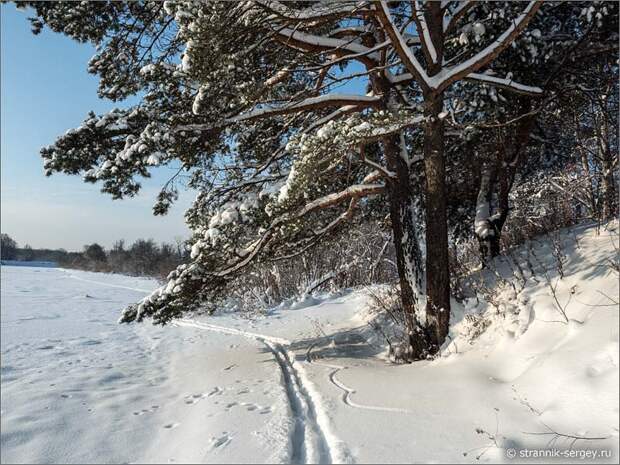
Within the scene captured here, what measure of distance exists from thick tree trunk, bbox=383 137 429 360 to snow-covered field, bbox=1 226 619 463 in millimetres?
702

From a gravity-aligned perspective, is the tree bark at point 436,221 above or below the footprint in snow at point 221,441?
above

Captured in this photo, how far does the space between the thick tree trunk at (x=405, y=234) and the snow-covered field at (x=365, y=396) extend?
2.30ft

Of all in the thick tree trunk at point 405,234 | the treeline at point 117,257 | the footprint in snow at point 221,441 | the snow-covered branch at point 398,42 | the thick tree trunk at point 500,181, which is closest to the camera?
the footprint in snow at point 221,441

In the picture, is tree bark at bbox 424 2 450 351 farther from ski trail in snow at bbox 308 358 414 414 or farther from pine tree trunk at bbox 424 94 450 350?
ski trail in snow at bbox 308 358 414 414

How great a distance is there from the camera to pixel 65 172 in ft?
18.9

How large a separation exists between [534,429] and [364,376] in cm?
221

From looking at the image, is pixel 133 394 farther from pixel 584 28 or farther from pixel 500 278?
pixel 584 28

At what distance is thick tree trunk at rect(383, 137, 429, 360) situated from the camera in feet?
19.3

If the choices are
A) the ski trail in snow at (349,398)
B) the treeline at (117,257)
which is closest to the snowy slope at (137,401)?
the ski trail in snow at (349,398)

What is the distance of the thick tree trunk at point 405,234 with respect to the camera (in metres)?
5.89

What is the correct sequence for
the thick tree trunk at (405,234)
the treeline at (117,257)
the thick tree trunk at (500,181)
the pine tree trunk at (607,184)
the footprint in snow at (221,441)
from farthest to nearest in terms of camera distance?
1. the treeline at (117,257)
2. the thick tree trunk at (500,181)
3. the pine tree trunk at (607,184)
4. the thick tree trunk at (405,234)
5. the footprint in snow at (221,441)

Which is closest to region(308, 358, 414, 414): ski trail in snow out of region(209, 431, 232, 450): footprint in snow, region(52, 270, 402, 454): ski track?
region(52, 270, 402, 454): ski track

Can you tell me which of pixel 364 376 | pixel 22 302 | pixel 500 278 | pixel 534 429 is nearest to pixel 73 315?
pixel 22 302

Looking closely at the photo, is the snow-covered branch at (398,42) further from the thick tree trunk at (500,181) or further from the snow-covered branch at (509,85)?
the thick tree trunk at (500,181)
